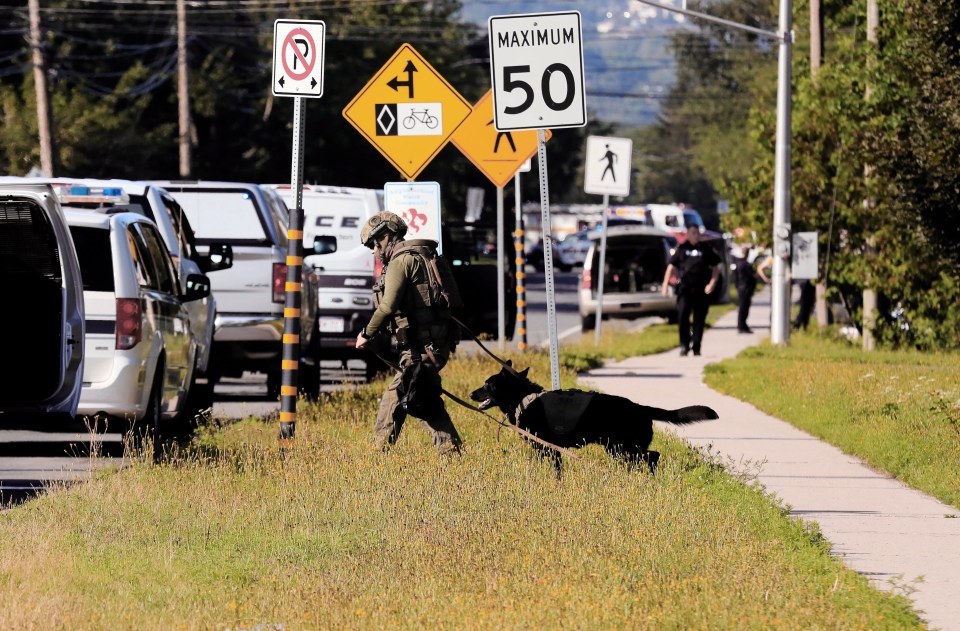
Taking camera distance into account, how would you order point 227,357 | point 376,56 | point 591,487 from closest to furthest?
point 591,487
point 227,357
point 376,56

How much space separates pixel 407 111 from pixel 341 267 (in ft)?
14.6

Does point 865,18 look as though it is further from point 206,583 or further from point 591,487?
point 206,583

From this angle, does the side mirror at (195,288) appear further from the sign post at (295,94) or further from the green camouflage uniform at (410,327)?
the green camouflage uniform at (410,327)

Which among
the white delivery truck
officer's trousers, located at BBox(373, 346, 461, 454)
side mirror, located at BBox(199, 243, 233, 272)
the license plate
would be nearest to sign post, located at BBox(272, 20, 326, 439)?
officer's trousers, located at BBox(373, 346, 461, 454)

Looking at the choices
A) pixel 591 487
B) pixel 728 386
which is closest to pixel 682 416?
pixel 591 487

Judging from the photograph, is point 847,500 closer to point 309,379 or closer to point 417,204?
point 417,204

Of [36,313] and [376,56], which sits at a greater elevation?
[376,56]

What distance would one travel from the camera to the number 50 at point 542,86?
1238 centimetres

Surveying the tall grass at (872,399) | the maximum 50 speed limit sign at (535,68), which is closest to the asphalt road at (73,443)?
the maximum 50 speed limit sign at (535,68)

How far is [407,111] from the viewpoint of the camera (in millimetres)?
15367

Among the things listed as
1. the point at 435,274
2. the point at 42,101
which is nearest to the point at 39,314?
the point at 435,274

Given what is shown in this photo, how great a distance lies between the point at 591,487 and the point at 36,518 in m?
2.87

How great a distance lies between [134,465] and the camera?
37.3 ft

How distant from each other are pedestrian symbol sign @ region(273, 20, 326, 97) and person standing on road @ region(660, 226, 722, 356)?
38.1 ft
